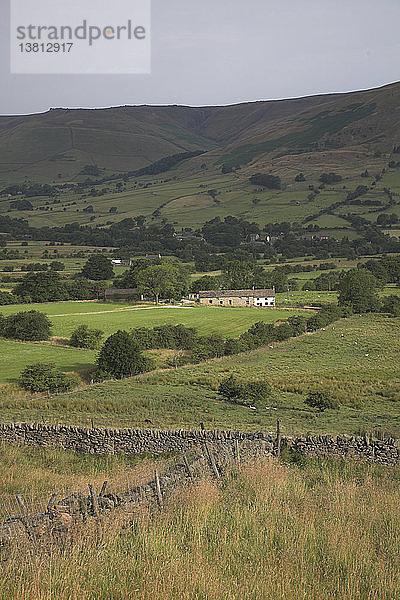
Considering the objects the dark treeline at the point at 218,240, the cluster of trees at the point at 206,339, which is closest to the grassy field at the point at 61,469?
the cluster of trees at the point at 206,339

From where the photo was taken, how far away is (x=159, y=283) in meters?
90.8

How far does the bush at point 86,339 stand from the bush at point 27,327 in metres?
3.95

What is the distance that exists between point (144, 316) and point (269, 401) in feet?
148

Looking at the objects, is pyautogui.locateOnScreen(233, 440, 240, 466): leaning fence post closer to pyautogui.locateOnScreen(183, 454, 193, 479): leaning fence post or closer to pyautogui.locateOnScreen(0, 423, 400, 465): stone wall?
pyautogui.locateOnScreen(0, 423, 400, 465): stone wall

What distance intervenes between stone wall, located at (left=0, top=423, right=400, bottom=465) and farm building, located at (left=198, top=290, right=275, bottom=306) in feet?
248

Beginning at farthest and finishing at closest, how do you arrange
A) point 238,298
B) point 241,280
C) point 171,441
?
1. point 241,280
2. point 238,298
3. point 171,441

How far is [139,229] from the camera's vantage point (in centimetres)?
19375

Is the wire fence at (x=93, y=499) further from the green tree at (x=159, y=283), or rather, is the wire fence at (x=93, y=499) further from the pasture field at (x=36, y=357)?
the green tree at (x=159, y=283)

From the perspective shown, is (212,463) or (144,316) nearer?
(212,463)

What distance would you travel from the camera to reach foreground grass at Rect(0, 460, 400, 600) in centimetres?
621

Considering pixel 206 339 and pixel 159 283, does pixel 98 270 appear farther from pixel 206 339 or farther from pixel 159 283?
pixel 206 339

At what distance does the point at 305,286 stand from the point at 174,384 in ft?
236

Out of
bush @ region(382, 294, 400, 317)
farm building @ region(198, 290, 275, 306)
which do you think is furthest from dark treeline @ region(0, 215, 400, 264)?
bush @ region(382, 294, 400, 317)

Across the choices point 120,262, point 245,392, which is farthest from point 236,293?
point 245,392
